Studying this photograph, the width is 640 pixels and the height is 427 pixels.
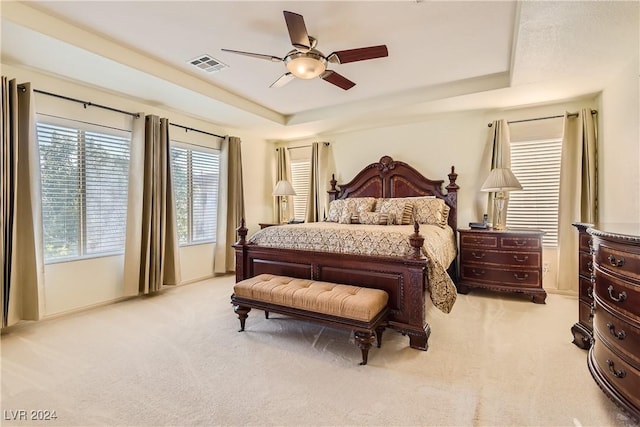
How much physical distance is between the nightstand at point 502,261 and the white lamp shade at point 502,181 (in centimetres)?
55

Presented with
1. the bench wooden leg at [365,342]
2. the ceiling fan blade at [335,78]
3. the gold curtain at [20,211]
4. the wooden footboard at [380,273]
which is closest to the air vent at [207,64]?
the ceiling fan blade at [335,78]

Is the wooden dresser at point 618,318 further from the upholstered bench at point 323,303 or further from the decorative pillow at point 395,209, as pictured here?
the decorative pillow at point 395,209

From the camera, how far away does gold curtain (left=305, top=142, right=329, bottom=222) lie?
18.1ft

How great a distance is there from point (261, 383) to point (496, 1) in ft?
10.5

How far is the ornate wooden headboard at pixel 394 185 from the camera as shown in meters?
4.48

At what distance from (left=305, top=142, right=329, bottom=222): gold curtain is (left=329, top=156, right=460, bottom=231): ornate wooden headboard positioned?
0.74 feet

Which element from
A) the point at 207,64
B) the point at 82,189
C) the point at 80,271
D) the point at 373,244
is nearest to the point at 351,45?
the point at 207,64

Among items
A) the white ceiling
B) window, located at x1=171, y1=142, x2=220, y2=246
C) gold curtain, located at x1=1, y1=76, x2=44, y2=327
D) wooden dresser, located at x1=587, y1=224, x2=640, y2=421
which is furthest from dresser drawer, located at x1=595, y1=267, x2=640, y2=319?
window, located at x1=171, y1=142, x2=220, y2=246

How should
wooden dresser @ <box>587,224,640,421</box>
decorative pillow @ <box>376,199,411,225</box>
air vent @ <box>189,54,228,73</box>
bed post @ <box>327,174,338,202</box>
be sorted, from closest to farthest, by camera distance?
wooden dresser @ <box>587,224,640,421</box>, air vent @ <box>189,54,228,73</box>, decorative pillow @ <box>376,199,411,225</box>, bed post @ <box>327,174,338,202</box>

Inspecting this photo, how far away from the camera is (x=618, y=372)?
150 cm

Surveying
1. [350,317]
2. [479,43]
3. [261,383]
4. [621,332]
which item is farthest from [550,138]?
[261,383]

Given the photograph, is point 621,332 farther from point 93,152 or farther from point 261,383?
point 93,152

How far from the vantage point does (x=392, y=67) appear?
3.25m

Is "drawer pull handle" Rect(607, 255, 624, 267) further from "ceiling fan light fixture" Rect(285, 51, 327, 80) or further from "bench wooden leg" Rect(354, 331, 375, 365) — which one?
"ceiling fan light fixture" Rect(285, 51, 327, 80)
